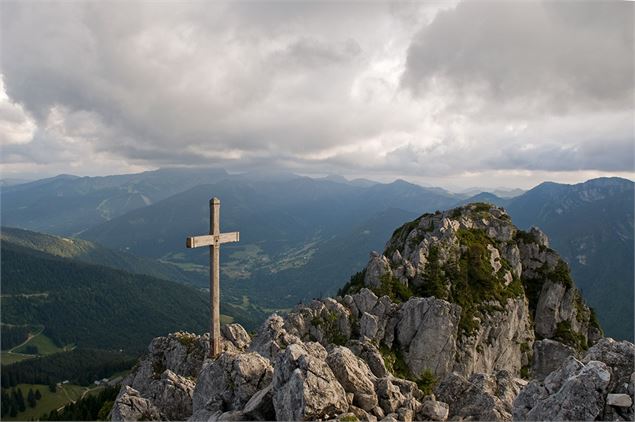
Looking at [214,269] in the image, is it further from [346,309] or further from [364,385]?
[346,309]

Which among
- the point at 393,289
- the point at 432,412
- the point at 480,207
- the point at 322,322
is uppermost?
the point at 480,207

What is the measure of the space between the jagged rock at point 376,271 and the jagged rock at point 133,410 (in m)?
45.5

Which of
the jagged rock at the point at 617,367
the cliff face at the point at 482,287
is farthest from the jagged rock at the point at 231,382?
the cliff face at the point at 482,287

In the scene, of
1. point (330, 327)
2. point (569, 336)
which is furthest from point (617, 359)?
point (569, 336)

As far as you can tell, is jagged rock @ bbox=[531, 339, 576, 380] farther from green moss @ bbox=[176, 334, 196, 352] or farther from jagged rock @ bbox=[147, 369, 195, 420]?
jagged rock @ bbox=[147, 369, 195, 420]

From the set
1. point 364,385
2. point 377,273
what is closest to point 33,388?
point 377,273

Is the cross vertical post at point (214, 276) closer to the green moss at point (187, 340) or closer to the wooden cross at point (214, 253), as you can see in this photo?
the wooden cross at point (214, 253)

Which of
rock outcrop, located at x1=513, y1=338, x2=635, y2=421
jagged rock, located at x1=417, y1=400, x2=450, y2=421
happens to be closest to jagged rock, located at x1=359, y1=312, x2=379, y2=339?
jagged rock, located at x1=417, y1=400, x2=450, y2=421

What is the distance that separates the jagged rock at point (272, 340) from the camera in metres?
32.5

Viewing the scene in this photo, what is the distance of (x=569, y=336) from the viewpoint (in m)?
72.7

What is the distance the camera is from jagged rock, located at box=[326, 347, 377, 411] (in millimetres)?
19609

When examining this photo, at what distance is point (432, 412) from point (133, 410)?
17.0m

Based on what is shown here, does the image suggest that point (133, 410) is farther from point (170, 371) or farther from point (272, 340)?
point (272, 340)

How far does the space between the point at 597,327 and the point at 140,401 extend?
88.8m
